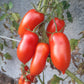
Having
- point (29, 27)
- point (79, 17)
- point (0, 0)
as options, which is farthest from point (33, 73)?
point (0, 0)

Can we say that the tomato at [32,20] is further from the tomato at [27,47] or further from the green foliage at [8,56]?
the green foliage at [8,56]

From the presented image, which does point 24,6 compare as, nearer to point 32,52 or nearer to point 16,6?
point 16,6

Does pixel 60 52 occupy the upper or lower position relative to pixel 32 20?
lower

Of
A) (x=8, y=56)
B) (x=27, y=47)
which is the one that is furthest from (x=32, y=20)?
(x=8, y=56)

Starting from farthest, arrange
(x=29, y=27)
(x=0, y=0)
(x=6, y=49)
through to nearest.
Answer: (x=6, y=49) → (x=0, y=0) → (x=29, y=27)

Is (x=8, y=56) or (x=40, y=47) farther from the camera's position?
(x=8, y=56)

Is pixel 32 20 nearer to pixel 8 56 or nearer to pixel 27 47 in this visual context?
pixel 27 47

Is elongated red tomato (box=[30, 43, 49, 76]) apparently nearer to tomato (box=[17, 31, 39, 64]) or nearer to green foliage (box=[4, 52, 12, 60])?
tomato (box=[17, 31, 39, 64])

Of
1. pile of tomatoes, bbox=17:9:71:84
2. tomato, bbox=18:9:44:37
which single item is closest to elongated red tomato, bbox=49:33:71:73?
pile of tomatoes, bbox=17:9:71:84
